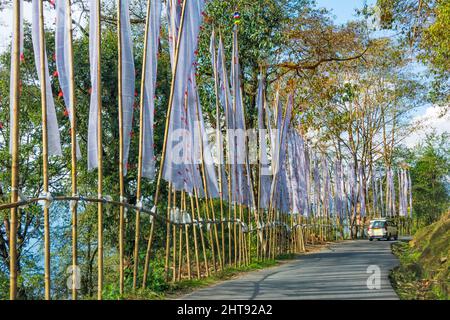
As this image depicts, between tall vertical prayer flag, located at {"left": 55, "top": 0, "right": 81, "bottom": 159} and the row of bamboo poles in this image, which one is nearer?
the row of bamboo poles

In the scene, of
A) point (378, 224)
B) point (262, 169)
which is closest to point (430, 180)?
point (378, 224)

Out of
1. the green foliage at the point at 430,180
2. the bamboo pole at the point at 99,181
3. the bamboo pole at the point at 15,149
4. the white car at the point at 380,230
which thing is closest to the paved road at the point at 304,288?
the bamboo pole at the point at 99,181

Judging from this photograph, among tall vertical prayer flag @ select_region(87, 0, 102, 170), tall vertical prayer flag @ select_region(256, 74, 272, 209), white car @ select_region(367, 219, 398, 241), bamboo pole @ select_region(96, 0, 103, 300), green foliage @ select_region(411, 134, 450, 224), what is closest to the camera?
bamboo pole @ select_region(96, 0, 103, 300)

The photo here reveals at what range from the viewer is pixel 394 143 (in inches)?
1569

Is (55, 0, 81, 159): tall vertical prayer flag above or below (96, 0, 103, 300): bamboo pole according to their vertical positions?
above

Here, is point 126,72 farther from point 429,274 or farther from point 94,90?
point 429,274

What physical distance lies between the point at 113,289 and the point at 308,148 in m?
17.6

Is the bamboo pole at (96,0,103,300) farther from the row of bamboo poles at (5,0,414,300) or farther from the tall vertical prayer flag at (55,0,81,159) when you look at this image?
the tall vertical prayer flag at (55,0,81,159)

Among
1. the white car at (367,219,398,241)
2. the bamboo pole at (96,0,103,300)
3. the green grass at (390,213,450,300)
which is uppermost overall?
the bamboo pole at (96,0,103,300)

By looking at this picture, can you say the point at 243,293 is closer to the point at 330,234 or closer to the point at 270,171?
the point at 270,171

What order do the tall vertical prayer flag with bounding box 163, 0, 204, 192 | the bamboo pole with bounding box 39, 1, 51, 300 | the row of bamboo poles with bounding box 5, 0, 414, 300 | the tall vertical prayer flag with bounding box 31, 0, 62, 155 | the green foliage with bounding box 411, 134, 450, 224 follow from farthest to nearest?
the green foliage with bounding box 411, 134, 450, 224
the tall vertical prayer flag with bounding box 163, 0, 204, 192
the tall vertical prayer flag with bounding box 31, 0, 62, 155
the bamboo pole with bounding box 39, 1, 51, 300
the row of bamboo poles with bounding box 5, 0, 414, 300

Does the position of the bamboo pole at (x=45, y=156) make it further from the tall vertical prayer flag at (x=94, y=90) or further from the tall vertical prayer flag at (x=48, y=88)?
the tall vertical prayer flag at (x=94, y=90)

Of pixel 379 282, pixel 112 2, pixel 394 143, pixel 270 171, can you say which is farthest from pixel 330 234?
pixel 379 282

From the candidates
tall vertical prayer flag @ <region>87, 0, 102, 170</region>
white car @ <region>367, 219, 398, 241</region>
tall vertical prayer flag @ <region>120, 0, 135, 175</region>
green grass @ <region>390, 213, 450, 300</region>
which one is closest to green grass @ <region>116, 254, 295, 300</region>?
tall vertical prayer flag @ <region>120, 0, 135, 175</region>
